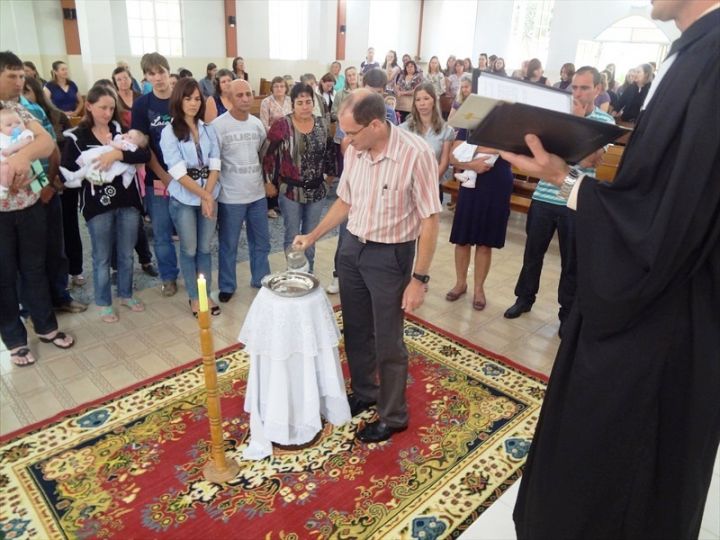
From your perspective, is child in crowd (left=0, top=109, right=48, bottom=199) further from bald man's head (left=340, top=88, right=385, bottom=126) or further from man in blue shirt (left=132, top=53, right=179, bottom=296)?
bald man's head (left=340, top=88, right=385, bottom=126)

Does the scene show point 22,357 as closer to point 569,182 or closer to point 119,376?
point 119,376

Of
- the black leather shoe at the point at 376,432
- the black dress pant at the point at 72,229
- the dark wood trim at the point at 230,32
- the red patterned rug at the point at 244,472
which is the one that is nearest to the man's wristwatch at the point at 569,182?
the red patterned rug at the point at 244,472

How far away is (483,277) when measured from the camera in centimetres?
411

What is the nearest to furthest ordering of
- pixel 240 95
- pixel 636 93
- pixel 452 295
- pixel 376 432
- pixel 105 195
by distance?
pixel 376 432 < pixel 105 195 < pixel 240 95 < pixel 452 295 < pixel 636 93

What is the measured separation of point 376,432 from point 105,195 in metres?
2.24

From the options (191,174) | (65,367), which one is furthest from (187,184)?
(65,367)

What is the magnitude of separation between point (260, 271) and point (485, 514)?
8.52ft

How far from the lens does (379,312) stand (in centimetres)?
238

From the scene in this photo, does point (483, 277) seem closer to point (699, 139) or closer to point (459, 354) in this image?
point (459, 354)

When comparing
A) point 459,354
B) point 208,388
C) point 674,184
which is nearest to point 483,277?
point 459,354

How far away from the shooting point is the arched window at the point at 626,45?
43.6 ft

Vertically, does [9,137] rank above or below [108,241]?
above

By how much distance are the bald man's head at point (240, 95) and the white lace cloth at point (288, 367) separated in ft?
6.05

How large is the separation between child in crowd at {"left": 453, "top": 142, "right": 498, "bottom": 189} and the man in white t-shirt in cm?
141
